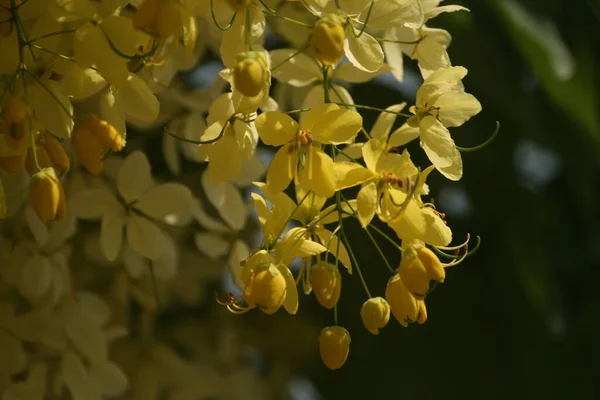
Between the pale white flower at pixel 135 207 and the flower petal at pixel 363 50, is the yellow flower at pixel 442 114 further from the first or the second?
the pale white flower at pixel 135 207

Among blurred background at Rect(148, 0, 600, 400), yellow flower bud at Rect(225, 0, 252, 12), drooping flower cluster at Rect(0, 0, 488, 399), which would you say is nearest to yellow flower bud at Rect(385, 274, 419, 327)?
drooping flower cluster at Rect(0, 0, 488, 399)

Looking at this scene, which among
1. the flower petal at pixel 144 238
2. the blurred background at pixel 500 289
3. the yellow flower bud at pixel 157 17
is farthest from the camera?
the blurred background at pixel 500 289

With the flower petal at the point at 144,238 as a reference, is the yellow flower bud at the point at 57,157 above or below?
above

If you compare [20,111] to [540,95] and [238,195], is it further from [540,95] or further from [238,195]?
[540,95]

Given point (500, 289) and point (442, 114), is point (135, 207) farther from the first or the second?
point (500, 289)

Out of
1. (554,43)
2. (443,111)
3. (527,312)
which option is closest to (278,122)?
(443,111)

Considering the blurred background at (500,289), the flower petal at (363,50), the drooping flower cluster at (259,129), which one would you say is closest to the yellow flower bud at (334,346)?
the drooping flower cluster at (259,129)
